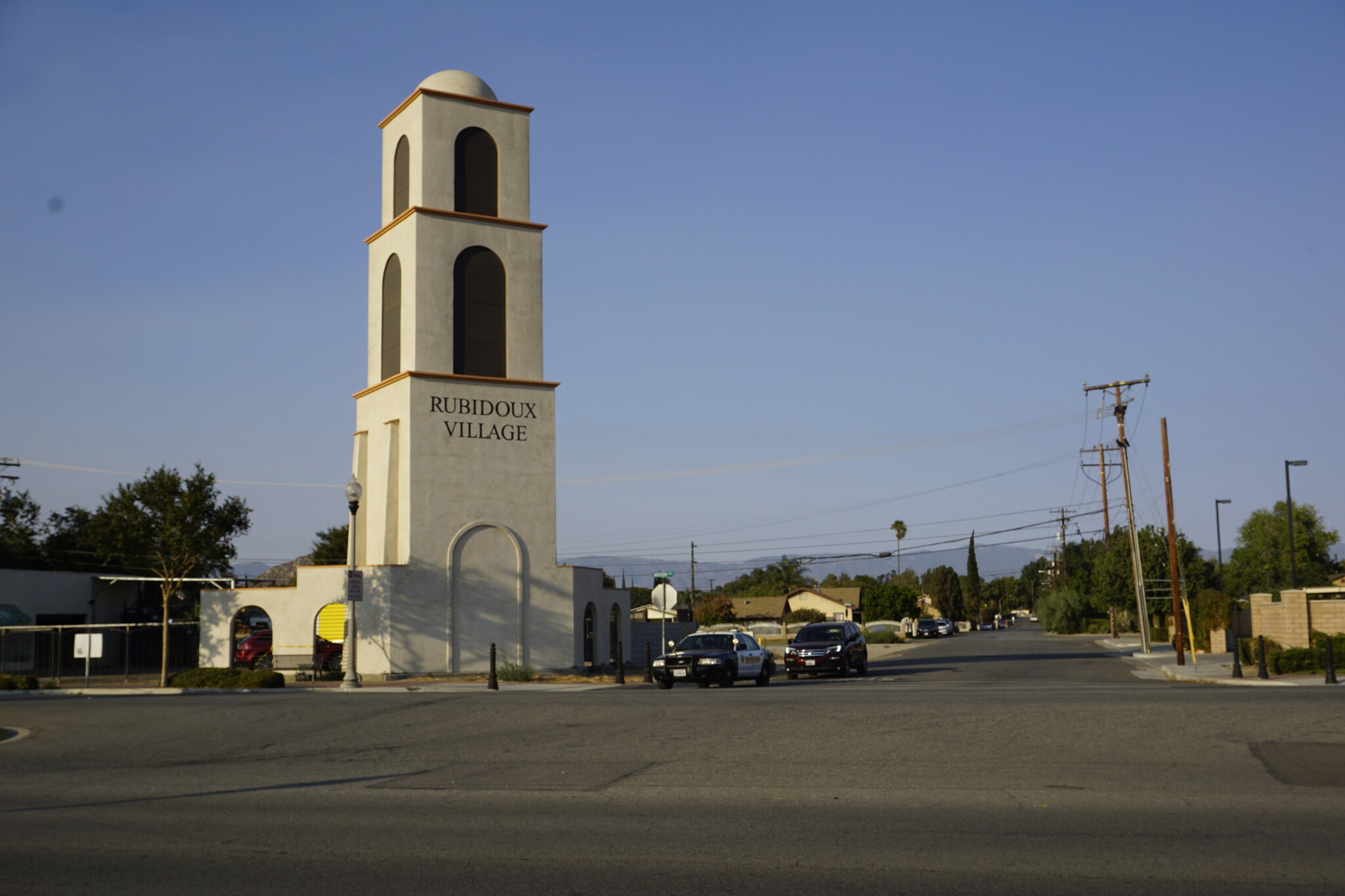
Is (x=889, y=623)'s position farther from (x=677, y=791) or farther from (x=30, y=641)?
(x=677, y=791)

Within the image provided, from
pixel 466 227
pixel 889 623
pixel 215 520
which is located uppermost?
pixel 466 227

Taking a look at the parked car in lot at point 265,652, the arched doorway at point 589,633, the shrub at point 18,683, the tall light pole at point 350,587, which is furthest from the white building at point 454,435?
the shrub at point 18,683

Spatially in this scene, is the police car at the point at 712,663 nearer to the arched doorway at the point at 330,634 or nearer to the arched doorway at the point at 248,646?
the arched doorway at the point at 330,634

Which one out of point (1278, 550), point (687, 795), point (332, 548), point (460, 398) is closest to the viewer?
point (687, 795)

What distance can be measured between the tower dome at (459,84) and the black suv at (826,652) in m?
21.1

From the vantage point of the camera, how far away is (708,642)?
2970 cm

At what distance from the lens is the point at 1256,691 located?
64.2ft

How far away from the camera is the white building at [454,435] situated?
111 feet

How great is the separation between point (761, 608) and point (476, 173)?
8054cm

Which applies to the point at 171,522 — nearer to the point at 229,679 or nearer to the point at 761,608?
the point at 229,679

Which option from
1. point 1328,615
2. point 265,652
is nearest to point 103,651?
point 265,652

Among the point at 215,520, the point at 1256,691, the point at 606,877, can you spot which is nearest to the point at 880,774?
the point at 606,877

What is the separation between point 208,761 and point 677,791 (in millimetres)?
6950

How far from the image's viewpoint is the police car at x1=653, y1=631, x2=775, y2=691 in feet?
92.8
